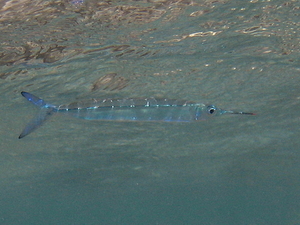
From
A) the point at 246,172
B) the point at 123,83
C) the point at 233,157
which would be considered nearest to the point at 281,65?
the point at 123,83

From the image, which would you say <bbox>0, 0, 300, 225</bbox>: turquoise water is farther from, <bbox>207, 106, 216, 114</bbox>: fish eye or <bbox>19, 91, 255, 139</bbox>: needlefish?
<bbox>207, 106, 216, 114</bbox>: fish eye

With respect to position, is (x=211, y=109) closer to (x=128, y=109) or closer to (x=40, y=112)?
(x=128, y=109)

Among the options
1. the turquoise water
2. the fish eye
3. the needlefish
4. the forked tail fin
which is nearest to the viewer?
the fish eye

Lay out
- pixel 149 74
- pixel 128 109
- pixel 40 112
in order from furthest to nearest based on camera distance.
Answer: pixel 149 74 < pixel 128 109 < pixel 40 112

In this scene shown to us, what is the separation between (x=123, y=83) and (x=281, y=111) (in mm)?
12151

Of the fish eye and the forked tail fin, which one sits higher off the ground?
the forked tail fin

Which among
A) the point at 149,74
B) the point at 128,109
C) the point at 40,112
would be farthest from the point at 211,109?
the point at 149,74

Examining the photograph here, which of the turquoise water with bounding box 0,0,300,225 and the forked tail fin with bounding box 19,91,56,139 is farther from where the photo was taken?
the turquoise water with bounding box 0,0,300,225

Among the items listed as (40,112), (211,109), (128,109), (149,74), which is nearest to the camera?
(211,109)

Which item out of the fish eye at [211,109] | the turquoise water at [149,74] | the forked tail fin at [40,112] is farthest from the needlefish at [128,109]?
the turquoise water at [149,74]

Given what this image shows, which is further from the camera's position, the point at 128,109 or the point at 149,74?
the point at 149,74

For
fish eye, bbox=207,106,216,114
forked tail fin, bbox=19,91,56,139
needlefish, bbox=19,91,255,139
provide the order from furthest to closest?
1. needlefish, bbox=19,91,255,139
2. forked tail fin, bbox=19,91,56,139
3. fish eye, bbox=207,106,216,114

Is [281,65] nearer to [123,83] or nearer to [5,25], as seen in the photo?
[123,83]

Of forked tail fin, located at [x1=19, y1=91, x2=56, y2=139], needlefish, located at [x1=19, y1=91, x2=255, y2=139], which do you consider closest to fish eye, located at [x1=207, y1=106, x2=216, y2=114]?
needlefish, located at [x1=19, y1=91, x2=255, y2=139]
